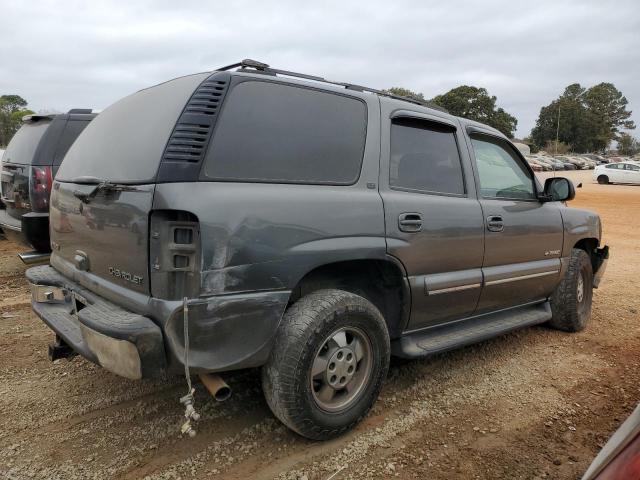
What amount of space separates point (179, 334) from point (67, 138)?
430cm

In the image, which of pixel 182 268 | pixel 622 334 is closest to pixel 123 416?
pixel 182 268

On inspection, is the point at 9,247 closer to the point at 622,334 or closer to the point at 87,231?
the point at 87,231

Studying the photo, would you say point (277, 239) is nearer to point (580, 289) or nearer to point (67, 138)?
point (580, 289)

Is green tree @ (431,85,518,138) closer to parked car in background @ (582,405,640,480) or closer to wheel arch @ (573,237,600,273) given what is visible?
wheel arch @ (573,237,600,273)

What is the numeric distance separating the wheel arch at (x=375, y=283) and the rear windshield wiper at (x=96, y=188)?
1021 mm

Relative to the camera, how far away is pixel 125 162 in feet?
8.26

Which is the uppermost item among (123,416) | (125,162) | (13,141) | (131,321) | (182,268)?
(13,141)

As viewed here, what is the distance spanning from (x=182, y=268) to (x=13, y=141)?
5.21m

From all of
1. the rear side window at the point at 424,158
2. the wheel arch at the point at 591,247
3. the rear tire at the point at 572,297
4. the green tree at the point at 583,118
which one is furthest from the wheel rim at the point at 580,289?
the green tree at the point at 583,118

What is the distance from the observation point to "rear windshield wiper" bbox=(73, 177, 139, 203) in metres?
2.38

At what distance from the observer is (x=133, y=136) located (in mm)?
2598

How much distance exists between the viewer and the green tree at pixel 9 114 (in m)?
45.8

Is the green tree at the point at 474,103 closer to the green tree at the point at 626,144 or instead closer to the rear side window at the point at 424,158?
the green tree at the point at 626,144

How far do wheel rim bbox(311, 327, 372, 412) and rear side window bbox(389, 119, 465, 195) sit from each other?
3.16 feet
